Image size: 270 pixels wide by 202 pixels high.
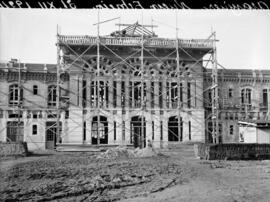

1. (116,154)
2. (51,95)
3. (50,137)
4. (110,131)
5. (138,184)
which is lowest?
(138,184)

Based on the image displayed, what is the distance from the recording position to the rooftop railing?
2962 centimetres

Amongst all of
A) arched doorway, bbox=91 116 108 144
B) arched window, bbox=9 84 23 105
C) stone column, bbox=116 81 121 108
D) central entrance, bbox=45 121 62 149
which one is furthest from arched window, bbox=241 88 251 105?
arched window, bbox=9 84 23 105

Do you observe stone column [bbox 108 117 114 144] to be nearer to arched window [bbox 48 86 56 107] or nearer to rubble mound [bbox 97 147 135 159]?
rubble mound [bbox 97 147 135 159]

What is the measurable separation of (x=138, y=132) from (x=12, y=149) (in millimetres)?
11877

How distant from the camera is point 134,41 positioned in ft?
100

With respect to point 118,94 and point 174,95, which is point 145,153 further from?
point 174,95

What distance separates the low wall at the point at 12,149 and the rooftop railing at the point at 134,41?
32.6 ft

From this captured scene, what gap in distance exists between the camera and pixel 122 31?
33.7m

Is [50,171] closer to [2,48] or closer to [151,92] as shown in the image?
[2,48]

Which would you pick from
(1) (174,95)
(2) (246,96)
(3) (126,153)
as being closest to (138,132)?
(1) (174,95)

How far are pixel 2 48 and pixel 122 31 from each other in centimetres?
2589

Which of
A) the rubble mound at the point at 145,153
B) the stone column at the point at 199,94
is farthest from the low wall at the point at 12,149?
the stone column at the point at 199,94

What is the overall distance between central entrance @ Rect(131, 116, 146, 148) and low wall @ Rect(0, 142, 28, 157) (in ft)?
33.0

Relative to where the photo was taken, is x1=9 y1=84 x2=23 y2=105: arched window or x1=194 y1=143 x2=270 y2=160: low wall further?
x1=9 y1=84 x2=23 y2=105: arched window
